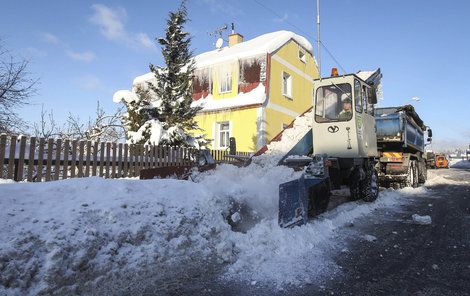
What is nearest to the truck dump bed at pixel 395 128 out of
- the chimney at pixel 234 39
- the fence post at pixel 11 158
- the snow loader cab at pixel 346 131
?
the snow loader cab at pixel 346 131

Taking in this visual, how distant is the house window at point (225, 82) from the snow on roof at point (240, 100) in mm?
788

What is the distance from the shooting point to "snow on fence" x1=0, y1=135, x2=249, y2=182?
7.54m

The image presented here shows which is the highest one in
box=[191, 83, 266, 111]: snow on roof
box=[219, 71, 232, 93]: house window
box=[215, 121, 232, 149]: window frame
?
box=[219, 71, 232, 93]: house window

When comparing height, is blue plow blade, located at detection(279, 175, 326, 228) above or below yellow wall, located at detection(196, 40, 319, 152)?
below

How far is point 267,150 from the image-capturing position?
9.62m

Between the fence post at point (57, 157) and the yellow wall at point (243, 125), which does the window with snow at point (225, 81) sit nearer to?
the yellow wall at point (243, 125)

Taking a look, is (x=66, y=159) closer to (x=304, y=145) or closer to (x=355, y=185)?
(x=304, y=145)

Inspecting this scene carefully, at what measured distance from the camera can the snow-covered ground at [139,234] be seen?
2971 millimetres

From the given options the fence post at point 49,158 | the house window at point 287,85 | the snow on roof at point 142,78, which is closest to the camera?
the fence post at point 49,158

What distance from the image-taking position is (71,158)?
869cm

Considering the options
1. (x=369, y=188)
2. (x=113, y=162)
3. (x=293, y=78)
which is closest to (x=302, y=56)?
(x=293, y=78)

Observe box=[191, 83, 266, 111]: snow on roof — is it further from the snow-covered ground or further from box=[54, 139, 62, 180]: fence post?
the snow-covered ground

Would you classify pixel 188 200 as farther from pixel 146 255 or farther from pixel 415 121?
pixel 415 121

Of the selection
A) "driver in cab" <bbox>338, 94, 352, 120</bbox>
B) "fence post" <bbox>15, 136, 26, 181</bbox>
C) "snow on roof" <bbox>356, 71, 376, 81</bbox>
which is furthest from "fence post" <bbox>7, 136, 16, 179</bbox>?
"snow on roof" <bbox>356, 71, 376, 81</bbox>
